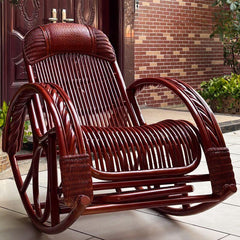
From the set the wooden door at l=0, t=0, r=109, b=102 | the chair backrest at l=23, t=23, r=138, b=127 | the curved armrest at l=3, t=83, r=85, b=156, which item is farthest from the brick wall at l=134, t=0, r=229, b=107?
the curved armrest at l=3, t=83, r=85, b=156

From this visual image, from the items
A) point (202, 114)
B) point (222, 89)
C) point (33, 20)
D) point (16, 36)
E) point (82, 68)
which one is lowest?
point (222, 89)

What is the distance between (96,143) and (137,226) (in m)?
0.54

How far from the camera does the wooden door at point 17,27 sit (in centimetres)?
509

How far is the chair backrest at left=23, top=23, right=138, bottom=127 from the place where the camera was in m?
2.70

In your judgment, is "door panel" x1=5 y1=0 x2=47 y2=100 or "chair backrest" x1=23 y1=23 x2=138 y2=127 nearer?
"chair backrest" x1=23 y1=23 x2=138 y2=127

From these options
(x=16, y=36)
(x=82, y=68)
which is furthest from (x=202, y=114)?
(x=16, y=36)

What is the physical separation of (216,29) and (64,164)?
22.1 ft

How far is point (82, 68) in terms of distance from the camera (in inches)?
115

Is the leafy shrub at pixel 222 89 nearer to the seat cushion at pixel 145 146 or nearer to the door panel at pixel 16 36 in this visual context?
the door panel at pixel 16 36

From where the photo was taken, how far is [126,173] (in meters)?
2.04

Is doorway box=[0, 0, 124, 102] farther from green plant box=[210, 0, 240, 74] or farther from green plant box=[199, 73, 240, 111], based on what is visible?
green plant box=[210, 0, 240, 74]

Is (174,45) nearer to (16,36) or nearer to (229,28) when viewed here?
(229,28)

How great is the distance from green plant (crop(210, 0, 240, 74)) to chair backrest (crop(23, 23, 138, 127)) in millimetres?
5169

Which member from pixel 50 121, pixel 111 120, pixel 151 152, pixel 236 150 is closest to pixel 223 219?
pixel 151 152
